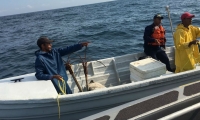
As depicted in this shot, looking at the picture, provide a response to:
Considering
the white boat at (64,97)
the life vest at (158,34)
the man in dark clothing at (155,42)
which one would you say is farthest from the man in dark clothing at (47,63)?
the life vest at (158,34)

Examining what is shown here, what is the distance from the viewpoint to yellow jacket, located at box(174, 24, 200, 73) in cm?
449

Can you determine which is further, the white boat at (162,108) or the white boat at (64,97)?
the white boat at (64,97)

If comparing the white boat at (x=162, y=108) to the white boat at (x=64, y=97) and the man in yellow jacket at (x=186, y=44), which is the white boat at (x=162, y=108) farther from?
the man in yellow jacket at (x=186, y=44)

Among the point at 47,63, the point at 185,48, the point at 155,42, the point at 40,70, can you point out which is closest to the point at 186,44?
the point at 185,48

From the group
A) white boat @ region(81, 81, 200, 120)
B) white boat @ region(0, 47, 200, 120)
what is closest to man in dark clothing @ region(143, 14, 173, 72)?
white boat @ region(0, 47, 200, 120)

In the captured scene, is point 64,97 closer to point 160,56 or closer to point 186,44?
point 186,44

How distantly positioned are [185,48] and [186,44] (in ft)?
0.31

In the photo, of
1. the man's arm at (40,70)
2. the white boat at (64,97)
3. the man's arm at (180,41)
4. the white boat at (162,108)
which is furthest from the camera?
the man's arm at (180,41)

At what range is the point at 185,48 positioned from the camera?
4516 millimetres

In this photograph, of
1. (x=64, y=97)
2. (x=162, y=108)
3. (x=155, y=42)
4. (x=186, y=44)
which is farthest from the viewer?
(x=155, y=42)

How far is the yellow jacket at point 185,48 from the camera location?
449 centimetres

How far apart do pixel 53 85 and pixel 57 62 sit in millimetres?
547

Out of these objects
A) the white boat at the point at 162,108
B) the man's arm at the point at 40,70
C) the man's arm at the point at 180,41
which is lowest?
the white boat at the point at 162,108

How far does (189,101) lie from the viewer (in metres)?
2.88
